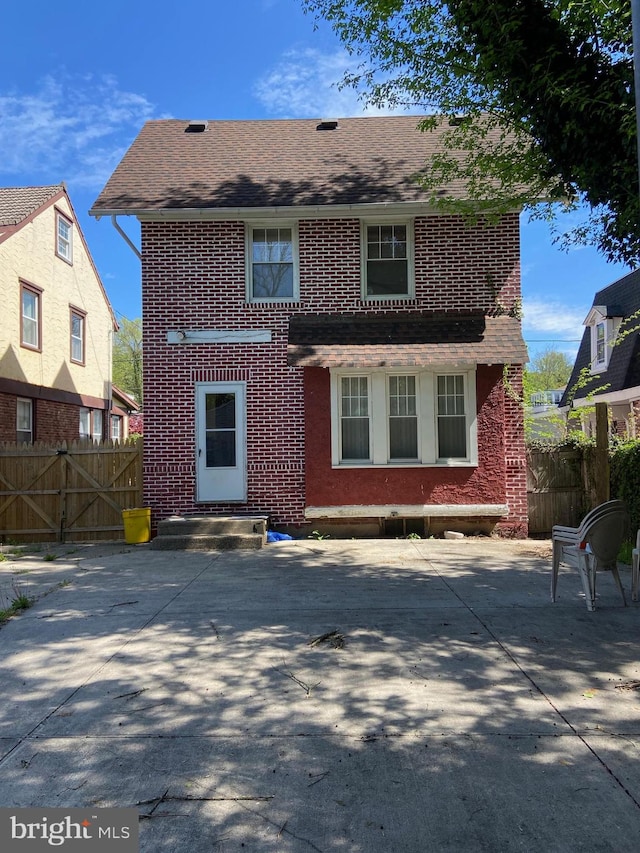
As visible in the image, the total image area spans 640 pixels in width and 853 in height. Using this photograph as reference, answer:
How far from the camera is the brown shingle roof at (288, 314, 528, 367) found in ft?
35.4

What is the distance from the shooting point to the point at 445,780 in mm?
3209

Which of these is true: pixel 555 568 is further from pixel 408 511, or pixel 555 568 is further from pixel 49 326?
pixel 49 326

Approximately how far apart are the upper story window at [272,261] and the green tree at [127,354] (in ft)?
115

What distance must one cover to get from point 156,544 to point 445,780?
8.03 m

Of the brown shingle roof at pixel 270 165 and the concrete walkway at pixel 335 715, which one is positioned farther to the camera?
the brown shingle roof at pixel 270 165

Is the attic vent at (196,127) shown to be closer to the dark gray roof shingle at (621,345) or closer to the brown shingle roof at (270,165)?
the brown shingle roof at (270,165)

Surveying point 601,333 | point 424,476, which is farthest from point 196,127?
point 601,333

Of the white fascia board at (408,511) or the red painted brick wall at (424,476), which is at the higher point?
the red painted brick wall at (424,476)

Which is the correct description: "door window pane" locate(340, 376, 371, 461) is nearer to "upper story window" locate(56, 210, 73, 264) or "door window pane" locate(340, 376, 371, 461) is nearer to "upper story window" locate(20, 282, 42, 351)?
"upper story window" locate(20, 282, 42, 351)

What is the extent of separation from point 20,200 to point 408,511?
47.8 ft

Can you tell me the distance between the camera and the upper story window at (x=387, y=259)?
11.8 metres

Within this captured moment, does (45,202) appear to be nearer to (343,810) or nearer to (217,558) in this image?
(217,558)

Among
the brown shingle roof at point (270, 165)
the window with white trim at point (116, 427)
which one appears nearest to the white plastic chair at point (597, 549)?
the brown shingle roof at point (270, 165)

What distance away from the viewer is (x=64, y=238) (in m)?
19.5
